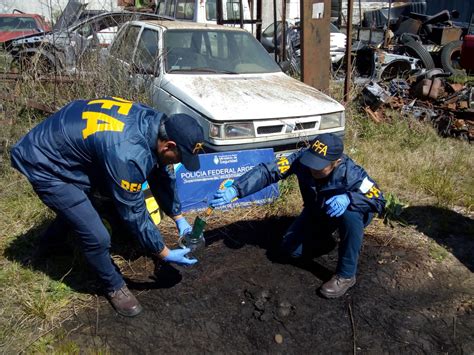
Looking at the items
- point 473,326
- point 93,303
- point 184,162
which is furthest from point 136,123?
point 473,326

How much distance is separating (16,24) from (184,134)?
36.7 feet

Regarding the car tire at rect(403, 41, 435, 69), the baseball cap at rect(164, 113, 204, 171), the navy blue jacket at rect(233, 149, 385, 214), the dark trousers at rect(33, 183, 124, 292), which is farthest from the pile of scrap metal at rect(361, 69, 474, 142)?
the dark trousers at rect(33, 183, 124, 292)

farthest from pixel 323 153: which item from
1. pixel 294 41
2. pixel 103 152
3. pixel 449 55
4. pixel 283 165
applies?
pixel 449 55

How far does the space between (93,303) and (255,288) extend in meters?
1.00

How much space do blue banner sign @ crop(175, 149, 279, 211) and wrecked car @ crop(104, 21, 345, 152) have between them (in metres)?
0.21

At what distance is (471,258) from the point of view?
3383 mm

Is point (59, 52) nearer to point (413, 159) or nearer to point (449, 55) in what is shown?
point (413, 159)

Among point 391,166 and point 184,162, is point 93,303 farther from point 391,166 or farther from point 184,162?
point 391,166

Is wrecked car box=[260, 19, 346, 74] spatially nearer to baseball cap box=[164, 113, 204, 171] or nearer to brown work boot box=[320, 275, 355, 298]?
brown work boot box=[320, 275, 355, 298]

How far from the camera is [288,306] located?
2.79 metres

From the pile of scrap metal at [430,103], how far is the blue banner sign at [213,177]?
9.42ft

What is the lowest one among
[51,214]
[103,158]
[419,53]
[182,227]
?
[51,214]

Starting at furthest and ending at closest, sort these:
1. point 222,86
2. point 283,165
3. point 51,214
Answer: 1. point 222,86
2. point 51,214
3. point 283,165

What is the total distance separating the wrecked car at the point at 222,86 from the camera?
419 centimetres
